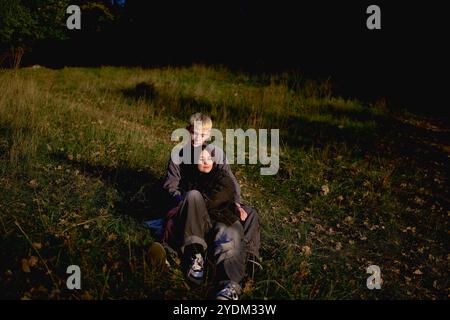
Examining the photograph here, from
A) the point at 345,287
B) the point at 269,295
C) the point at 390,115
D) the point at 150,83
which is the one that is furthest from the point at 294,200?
the point at 150,83

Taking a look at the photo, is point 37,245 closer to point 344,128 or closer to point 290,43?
point 344,128

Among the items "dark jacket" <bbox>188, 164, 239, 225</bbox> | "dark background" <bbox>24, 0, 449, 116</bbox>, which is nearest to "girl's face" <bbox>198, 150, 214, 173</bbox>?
"dark jacket" <bbox>188, 164, 239, 225</bbox>

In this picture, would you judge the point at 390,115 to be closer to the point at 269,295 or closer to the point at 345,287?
the point at 345,287

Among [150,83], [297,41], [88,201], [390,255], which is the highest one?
[297,41]

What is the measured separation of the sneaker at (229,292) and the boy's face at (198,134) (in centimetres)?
144

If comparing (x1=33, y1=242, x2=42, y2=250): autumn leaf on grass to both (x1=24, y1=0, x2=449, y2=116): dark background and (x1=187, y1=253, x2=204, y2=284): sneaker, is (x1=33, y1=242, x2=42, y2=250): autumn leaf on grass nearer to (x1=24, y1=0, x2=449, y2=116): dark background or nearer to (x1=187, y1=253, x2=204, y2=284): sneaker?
(x1=187, y1=253, x2=204, y2=284): sneaker

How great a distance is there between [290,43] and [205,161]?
1300 cm

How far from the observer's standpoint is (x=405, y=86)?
12688mm

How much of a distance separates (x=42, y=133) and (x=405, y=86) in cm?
1118

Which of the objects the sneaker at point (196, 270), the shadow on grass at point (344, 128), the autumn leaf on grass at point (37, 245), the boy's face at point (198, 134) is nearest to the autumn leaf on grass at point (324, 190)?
the shadow on grass at point (344, 128)

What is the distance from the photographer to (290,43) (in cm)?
1573

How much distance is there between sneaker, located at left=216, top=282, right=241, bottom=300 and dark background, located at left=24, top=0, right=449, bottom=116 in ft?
30.9

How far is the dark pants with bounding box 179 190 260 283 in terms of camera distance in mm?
3330

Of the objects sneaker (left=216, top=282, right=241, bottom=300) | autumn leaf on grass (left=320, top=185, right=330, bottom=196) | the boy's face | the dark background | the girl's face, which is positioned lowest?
sneaker (left=216, top=282, right=241, bottom=300)
